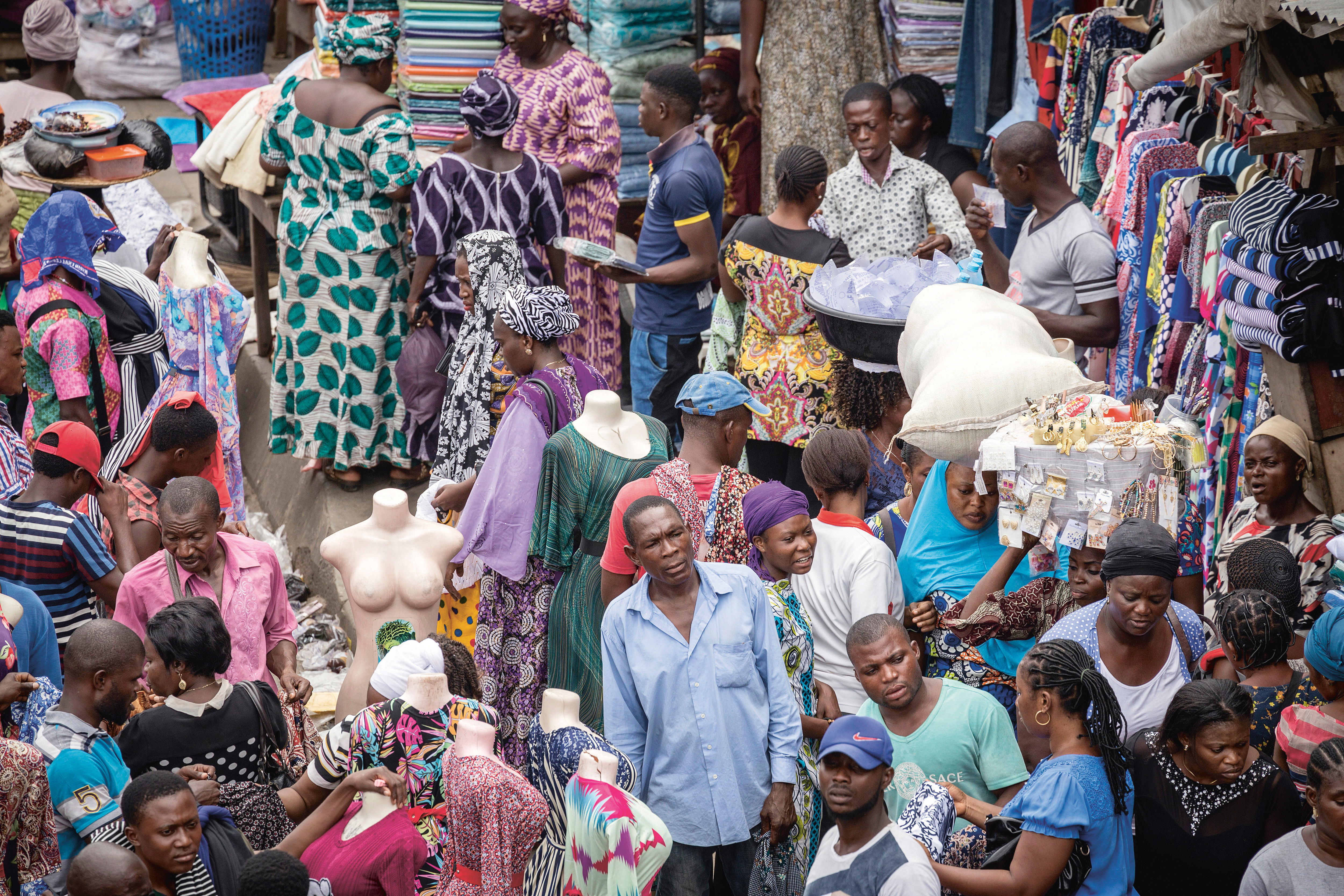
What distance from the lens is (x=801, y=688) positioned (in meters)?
4.25

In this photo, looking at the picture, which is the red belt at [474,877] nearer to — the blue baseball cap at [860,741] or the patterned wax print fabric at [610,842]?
the patterned wax print fabric at [610,842]

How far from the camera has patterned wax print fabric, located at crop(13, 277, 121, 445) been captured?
21.1 ft

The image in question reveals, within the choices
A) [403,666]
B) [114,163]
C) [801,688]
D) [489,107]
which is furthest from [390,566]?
[114,163]

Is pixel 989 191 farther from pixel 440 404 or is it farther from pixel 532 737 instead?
pixel 532 737

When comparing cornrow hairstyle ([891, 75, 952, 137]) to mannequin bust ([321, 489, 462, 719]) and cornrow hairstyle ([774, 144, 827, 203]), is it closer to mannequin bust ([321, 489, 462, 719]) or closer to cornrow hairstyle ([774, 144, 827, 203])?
cornrow hairstyle ([774, 144, 827, 203])

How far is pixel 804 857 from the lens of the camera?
4.10 m

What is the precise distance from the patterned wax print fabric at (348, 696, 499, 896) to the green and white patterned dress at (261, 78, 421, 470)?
13.2 ft

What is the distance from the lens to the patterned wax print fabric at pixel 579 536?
16.5 ft

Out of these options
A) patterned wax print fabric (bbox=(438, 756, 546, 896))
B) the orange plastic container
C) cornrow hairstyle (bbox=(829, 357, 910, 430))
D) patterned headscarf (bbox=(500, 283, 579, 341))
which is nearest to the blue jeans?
cornrow hairstyle (bbox=(829, 357, 910, 430))

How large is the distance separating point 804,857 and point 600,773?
1034 millimetres

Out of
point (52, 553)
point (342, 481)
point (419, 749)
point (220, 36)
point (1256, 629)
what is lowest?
point (342, 481)

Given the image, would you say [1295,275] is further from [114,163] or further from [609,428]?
[114,163]

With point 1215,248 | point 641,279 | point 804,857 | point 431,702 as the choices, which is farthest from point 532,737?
point 641,279

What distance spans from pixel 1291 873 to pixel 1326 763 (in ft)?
0.86
